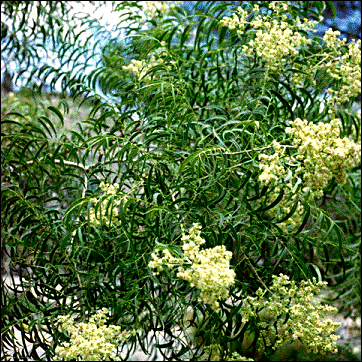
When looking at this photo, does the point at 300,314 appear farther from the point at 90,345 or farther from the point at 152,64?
the point at 152,64

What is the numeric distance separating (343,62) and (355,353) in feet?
6.45

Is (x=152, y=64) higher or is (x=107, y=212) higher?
(x=152, y=64)

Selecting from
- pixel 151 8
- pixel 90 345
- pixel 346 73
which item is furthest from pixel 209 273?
pixel 151 8

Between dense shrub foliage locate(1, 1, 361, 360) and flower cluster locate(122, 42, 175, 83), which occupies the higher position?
flower cluster locate(122, 42, 175, 83)

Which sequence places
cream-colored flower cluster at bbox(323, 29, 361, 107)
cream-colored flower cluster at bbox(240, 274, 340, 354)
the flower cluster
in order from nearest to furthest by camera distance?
1. cream-colored flower cluster at bbox(240, 274, 340, 354)
2. cream-colored flower cluster at bbox(323, 29, 361, 107)
3. the flower cluster

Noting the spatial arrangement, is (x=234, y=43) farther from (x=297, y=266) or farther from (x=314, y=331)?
(x=314, y=331)

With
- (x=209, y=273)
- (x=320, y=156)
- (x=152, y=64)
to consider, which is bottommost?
(x=209, y=273)

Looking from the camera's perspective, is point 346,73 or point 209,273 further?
point 346,73

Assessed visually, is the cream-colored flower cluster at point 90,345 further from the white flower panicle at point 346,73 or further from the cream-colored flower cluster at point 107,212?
the white flower panicle at point 346,73

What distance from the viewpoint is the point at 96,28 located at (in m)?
2.10

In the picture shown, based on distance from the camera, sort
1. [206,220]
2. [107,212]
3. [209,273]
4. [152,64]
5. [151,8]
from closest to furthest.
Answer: [209,273]
[107,212]
[206,220]
[152,64]
[151,8]

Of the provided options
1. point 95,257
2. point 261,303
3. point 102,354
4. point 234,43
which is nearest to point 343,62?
point 234,43

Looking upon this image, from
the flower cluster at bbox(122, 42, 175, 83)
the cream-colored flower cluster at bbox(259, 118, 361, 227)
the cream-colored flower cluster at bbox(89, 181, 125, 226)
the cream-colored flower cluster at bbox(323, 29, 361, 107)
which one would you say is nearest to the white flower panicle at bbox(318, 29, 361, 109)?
the cream-colored flower cluster at bbox(323, 29, 361, 107)

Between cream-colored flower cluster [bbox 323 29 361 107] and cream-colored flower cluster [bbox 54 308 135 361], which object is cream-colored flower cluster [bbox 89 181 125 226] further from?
cream-colored flower cluster [bbox 323 29 361 107]
